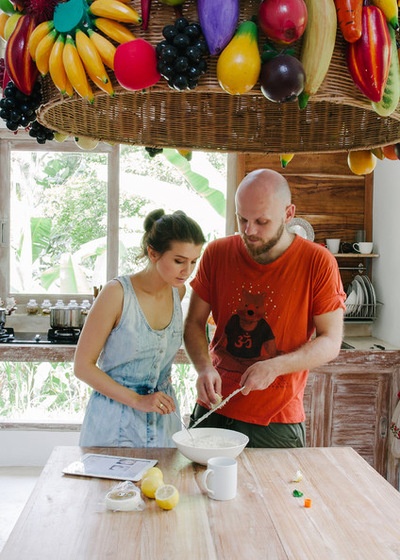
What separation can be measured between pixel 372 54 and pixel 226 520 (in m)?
1.12

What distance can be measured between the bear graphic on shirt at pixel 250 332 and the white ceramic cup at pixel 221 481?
678mm

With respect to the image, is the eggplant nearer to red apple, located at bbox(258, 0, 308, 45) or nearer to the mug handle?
red apple, located at bbox(258, 0, 308, 45)

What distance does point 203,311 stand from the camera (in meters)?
2.59

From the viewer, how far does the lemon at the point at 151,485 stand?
169 centimetres

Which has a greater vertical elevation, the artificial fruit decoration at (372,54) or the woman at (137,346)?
the artificial fruit decoration at (372,54)

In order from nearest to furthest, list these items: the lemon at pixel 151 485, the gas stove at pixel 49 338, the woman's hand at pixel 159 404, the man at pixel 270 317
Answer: the lemon at pixel 151 485 < the woman's hand at pixel 159 404 < the man at pixel 270 317 < the gas stove at pixel 49 338

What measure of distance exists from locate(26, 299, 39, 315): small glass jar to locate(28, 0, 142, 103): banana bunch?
3.79 m

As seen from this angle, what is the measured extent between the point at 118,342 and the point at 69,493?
55cm

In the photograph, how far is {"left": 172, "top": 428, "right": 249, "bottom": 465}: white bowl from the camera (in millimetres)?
1854

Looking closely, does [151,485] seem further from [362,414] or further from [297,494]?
[362,414]

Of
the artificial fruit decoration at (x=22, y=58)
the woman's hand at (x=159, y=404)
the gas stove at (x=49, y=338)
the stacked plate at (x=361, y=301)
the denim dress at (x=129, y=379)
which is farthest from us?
the stacked plate at (x=361, y=301)

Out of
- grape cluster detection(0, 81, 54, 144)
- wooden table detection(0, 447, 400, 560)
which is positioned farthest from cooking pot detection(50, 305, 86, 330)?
grape cluster detection(0, 81, 54, 144)

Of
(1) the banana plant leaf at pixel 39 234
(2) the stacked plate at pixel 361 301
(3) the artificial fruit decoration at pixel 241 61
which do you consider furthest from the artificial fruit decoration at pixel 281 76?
(1) the banana plant leaf at pixel 39 234

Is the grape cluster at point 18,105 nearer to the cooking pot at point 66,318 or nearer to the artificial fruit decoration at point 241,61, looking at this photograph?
the artificial fruit decoration at point 241,61
